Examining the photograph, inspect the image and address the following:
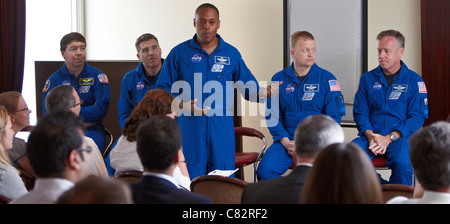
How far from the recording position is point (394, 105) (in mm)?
4000

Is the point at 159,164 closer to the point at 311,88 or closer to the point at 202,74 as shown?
the point at 202,74

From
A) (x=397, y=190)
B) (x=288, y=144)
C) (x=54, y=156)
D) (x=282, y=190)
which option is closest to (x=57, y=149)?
(x=54, y=156)

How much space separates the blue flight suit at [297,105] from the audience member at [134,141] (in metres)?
1.37

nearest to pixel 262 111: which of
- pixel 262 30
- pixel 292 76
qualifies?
pixel 262 30

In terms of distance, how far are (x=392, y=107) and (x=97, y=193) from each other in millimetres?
3318

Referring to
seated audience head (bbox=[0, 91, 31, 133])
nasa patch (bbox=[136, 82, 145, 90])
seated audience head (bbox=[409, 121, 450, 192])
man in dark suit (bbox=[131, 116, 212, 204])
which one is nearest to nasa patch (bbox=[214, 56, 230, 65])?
nasa patch (bbox=[136, 82, 145, 90])

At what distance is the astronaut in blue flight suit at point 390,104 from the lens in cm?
386

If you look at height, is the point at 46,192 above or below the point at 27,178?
above

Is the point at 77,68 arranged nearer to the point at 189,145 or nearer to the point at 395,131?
the point at 189,145

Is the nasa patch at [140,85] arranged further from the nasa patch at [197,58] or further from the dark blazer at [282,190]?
the dark blazer at [282,190]

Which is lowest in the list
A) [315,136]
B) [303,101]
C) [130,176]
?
[130,176]

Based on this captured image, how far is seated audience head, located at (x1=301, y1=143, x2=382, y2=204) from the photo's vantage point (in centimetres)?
136

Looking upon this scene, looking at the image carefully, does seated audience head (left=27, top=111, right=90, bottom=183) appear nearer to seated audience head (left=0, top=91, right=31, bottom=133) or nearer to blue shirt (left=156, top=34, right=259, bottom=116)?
seated audience head (left=0, top=91, right=31, bottom=133)

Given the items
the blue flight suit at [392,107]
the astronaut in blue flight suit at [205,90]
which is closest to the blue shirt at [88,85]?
the astronaut in blue flight suit at [205,90]
